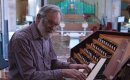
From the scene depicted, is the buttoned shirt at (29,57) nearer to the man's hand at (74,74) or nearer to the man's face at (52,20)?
the man's hand at (74,74)

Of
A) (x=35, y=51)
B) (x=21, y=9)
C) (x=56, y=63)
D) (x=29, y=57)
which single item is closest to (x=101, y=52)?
(x=56, y=63)

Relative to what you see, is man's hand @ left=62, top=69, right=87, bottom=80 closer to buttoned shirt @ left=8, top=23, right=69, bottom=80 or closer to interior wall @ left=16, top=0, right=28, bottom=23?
buttoned shirt @ left=8, top=23, right=69, bottom=80

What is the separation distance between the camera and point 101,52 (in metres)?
2.68

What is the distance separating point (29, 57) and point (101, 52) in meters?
0.92

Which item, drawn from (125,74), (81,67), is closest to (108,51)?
(81,67)

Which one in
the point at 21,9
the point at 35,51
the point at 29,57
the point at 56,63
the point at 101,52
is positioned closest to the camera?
the point at 29,57

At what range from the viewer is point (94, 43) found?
3.05 meters

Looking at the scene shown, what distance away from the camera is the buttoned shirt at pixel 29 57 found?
1976 millimetres

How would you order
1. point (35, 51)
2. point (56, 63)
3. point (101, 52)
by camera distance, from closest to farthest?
point (35, 51), point (56, 63), point (101, 52)

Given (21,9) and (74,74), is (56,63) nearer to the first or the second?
(74,74)

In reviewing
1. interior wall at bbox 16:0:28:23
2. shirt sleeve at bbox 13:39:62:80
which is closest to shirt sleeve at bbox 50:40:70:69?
shirt sleeve at bbox 13:39:62:80

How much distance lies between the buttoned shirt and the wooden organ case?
0.32 m

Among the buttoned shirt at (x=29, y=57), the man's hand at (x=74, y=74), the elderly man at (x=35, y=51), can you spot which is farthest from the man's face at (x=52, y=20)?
the man's hand at (x=74, y=74)

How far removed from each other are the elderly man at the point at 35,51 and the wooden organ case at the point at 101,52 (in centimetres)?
14
